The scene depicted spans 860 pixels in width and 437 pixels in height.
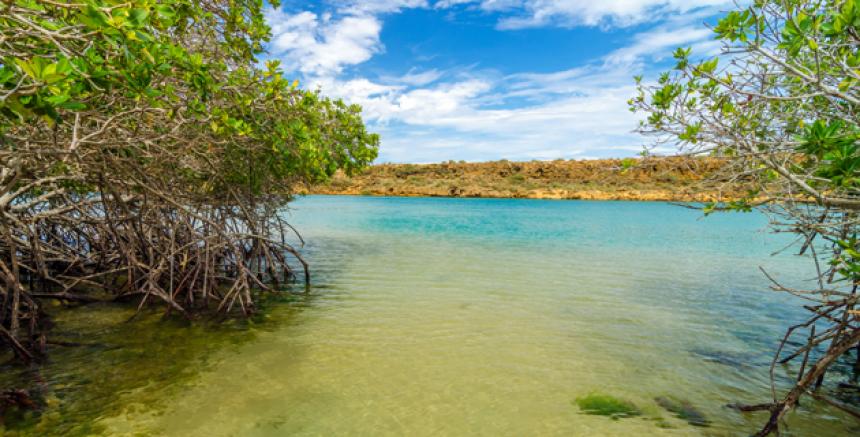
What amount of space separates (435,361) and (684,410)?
2658mm

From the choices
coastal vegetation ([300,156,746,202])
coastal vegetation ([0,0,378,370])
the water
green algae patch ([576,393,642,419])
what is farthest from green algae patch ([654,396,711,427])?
coastal vegetation ([300,156,746,202])

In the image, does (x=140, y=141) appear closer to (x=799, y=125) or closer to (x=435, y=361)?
(x=435, y=361)

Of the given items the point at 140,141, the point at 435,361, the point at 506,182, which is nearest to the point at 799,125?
the point at 435,361

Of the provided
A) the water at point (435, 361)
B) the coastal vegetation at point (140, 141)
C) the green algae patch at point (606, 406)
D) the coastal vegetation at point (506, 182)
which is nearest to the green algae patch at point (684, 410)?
the water at point (435, 361)

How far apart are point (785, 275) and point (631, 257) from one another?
12.4ft

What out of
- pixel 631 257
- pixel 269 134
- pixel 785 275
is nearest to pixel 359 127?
pixel 269 134

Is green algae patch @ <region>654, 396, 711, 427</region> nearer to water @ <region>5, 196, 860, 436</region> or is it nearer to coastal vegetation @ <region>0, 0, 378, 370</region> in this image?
water @ <region>5, 196, 860, 436</region>

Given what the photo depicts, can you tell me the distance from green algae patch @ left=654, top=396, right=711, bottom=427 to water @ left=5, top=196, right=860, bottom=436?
0.21ft

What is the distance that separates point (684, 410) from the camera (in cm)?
421

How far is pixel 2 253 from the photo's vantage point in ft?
22.2

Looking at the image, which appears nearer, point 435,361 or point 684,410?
point 684,410

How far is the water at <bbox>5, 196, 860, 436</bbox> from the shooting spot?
3.92m

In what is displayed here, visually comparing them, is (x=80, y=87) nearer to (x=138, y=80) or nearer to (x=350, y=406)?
(x=138, y=80)

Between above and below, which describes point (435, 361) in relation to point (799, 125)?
below
